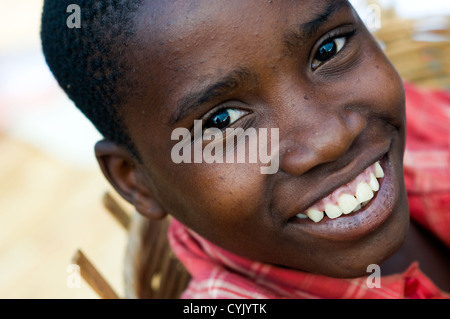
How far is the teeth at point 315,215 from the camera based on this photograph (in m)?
0.85

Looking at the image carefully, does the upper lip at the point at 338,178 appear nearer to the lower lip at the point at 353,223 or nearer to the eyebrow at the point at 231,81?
the lower lip at the point at 353,223

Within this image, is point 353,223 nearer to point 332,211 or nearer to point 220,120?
A: point 332,211

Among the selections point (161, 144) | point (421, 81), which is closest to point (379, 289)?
point (161, 144)

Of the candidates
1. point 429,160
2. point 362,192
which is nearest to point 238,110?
point 362,192

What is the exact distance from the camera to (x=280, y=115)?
31.1 inches

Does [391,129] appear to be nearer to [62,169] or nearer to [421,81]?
[421,81]

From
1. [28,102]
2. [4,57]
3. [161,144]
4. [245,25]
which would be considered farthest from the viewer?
[4,57]

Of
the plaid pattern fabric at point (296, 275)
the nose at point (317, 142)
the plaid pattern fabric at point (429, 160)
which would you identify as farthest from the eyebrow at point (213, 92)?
the plaid pattern fabric at point (429, 160)

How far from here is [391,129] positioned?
2.94 ft

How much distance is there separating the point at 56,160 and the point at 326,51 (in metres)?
2.20

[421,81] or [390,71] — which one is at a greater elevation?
[390,71]

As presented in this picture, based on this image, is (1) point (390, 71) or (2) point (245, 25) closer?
(2) point (245, 25)

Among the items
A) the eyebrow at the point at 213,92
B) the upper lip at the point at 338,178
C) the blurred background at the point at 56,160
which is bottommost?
the blurred background at the point at 56,160

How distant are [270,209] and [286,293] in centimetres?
27
